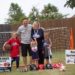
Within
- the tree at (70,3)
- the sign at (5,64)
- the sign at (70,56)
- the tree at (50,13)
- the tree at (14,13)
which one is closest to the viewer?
the sign at (70,56)

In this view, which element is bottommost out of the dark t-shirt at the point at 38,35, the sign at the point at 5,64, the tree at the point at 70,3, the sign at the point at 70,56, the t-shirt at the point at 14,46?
the sign at the point at 5,64

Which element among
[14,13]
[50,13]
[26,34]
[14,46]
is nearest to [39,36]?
Answer: [26,34]

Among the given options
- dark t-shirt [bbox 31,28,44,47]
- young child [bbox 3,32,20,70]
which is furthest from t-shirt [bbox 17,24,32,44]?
young child [bbox 3,32,20,70]

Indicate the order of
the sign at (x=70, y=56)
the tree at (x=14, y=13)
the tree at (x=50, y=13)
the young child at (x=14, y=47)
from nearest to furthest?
the sign at (x=70, y=56), the young child at (x=14, y=47), the tree at (x=50, y=13), the tree at (x=14, y=13)

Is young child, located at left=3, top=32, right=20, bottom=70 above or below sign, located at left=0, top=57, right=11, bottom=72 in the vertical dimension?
above

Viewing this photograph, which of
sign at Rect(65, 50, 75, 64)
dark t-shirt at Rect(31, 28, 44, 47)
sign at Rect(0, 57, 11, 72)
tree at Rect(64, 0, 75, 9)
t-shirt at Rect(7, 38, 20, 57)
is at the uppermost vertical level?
tree at Rect(64, 0, 75, 9)

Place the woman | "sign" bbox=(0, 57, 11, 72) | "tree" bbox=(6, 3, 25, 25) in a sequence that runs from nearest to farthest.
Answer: "sign" bbox=(0, 57, 11, 72), the woman, "tree" bbox=(6, 3, 25, 25)

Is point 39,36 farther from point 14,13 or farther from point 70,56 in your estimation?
point 14,13

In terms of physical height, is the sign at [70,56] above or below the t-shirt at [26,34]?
below

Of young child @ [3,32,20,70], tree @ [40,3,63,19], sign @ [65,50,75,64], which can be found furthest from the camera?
tree @ [40,3,63,19]

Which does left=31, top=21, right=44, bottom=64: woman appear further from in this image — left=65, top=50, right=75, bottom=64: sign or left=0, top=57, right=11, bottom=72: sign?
left=65, top=50, right=75, bottom=64: sign

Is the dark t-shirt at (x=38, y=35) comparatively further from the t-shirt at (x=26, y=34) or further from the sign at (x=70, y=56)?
the sign at (x=70, y=56)

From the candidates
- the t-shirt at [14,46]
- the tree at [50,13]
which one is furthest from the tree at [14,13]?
the t-shirt at [14,46]

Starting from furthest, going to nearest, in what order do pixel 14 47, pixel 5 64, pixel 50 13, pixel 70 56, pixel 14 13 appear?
1. pixel 14 13
2. pixel 50 13
3. pixel 14 47
4. pixel 5 64
5. pixel 70 56
